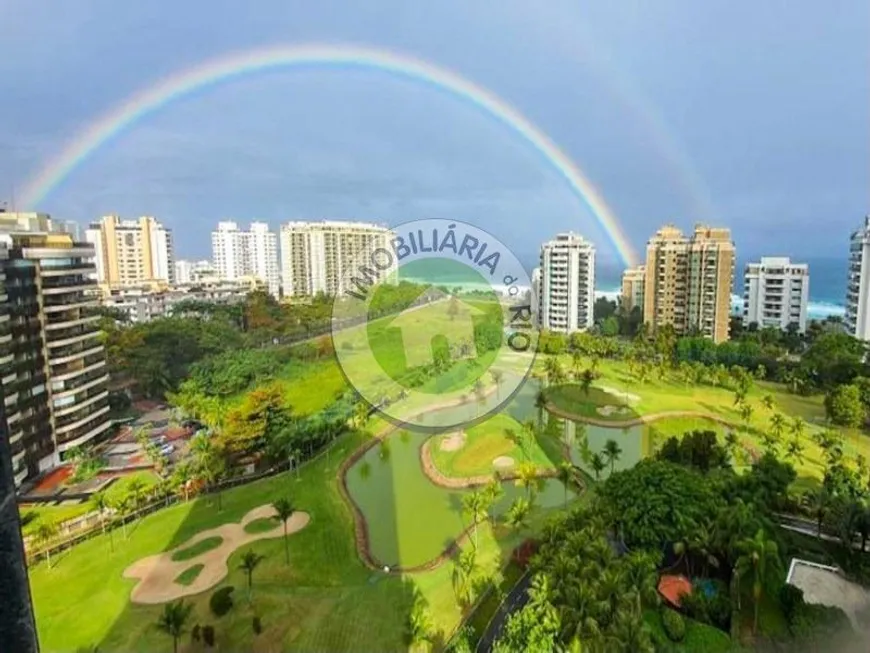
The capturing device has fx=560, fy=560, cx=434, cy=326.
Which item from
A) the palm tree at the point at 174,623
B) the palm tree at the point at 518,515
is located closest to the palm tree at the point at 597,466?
the palm tree at the point at 518,515

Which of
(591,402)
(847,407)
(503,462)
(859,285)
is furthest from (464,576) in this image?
(859,285)

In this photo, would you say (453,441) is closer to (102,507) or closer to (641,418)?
(641,418)

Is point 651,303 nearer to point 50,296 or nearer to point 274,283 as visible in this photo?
point 50,296

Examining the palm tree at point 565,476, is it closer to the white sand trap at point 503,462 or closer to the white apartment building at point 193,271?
the white sand trap at point 503,462

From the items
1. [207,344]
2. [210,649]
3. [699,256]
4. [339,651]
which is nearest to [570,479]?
[339,651]

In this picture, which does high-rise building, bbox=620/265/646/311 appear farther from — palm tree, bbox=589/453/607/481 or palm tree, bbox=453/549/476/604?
palm tree, bbox=453/549/476/604
